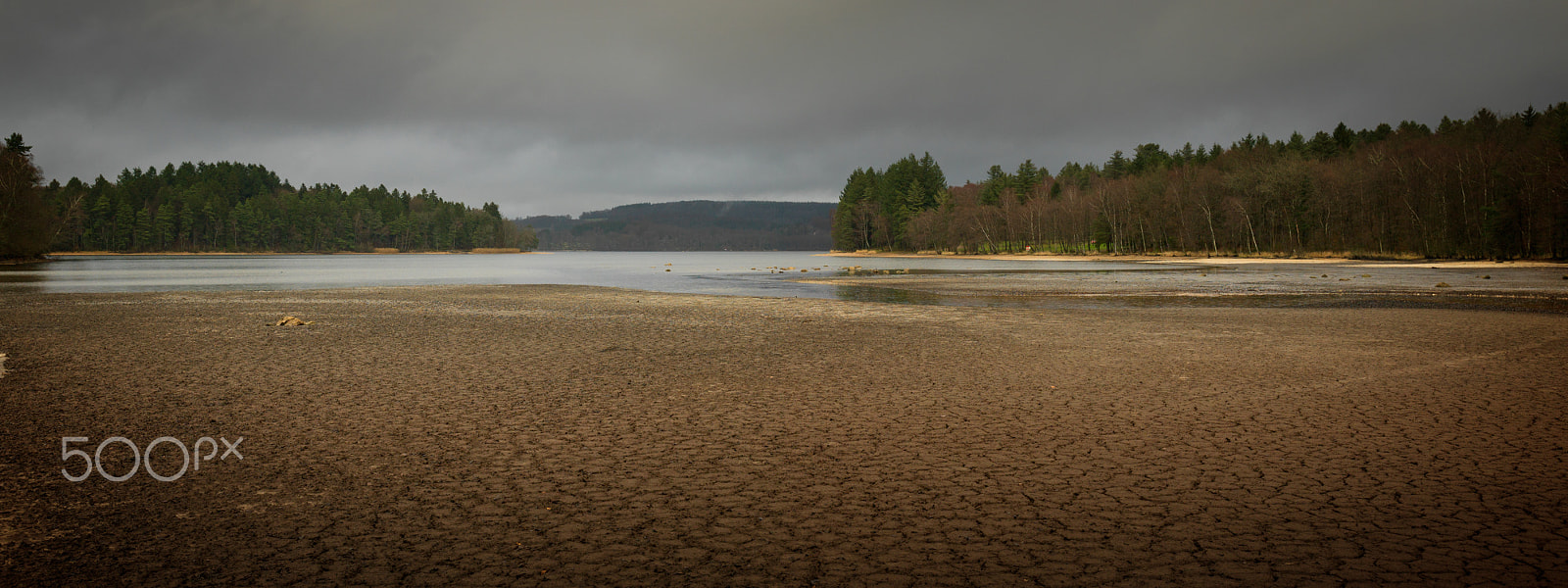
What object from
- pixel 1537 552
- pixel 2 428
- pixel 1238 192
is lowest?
pixel 1537 552

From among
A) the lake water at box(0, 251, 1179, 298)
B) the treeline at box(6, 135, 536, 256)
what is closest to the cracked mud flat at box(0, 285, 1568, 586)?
the lake water at box(0, 251, 1179, 298)

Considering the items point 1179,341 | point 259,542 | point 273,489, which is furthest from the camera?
point 1179,341

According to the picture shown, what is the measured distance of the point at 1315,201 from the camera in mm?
80938

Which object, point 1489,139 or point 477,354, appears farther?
point 1489,139

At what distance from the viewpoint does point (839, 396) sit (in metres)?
9.49

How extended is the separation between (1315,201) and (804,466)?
301 feet

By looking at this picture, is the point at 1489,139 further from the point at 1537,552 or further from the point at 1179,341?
the point at 1537,552

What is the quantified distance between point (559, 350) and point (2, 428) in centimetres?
720

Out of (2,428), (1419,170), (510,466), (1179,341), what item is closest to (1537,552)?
(510,466)

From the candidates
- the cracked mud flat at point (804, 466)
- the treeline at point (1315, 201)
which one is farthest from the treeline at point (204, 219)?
the cracked mud flat at point (804, 466)

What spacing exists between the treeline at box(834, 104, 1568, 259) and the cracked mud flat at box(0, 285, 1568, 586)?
66.1m

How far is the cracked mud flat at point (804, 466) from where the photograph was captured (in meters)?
4.43

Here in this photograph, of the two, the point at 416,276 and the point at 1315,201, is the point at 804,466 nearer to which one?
the point at 416,276

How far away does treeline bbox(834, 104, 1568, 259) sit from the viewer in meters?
63.3
